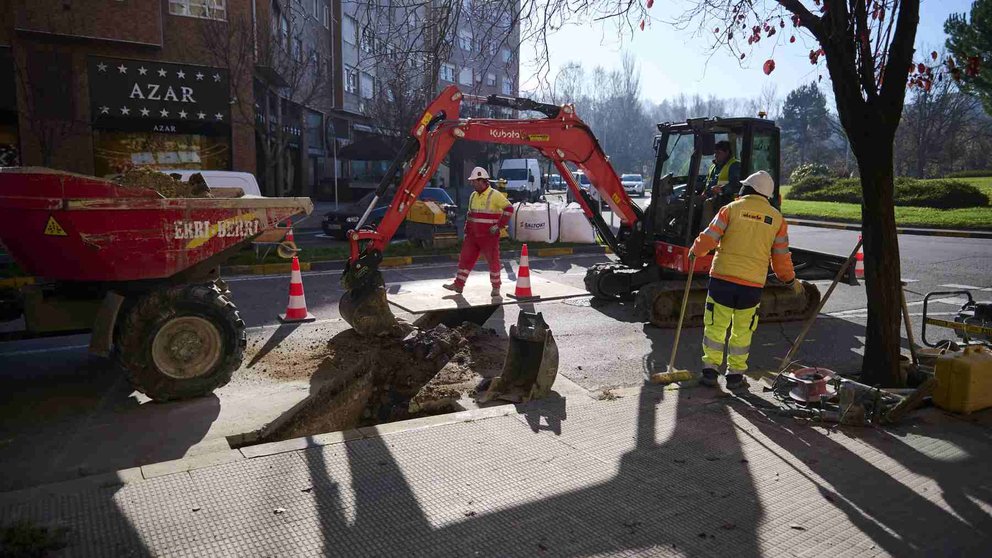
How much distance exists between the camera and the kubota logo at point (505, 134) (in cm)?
908

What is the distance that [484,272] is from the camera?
44.7 feet

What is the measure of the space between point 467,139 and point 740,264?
4025 millimetres

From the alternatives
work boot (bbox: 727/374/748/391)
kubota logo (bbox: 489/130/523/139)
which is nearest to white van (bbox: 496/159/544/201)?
kubota logo (bbox: 489/130/523/139)

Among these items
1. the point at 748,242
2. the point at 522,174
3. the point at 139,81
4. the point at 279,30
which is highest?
the point at 279,30

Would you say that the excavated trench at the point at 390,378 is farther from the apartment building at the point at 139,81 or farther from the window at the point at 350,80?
the window at the point at 350,80

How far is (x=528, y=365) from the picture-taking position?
606 cm

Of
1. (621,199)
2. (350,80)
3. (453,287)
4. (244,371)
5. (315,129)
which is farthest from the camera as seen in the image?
(350,80)

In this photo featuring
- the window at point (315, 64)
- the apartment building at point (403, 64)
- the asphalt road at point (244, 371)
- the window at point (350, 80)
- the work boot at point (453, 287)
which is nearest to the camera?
the asphalt road at point (244, 371)

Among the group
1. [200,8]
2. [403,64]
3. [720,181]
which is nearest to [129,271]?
[403,64]

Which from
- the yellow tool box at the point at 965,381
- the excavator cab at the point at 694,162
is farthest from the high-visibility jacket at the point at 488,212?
the yellow tool box at the point at 965,381

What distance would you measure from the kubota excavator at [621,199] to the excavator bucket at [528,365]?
2213 mm

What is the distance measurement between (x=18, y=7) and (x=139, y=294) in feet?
55.8

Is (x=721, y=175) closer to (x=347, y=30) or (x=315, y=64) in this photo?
(x=315, y=64)

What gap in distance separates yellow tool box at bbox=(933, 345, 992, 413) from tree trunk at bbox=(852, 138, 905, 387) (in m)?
0.44
